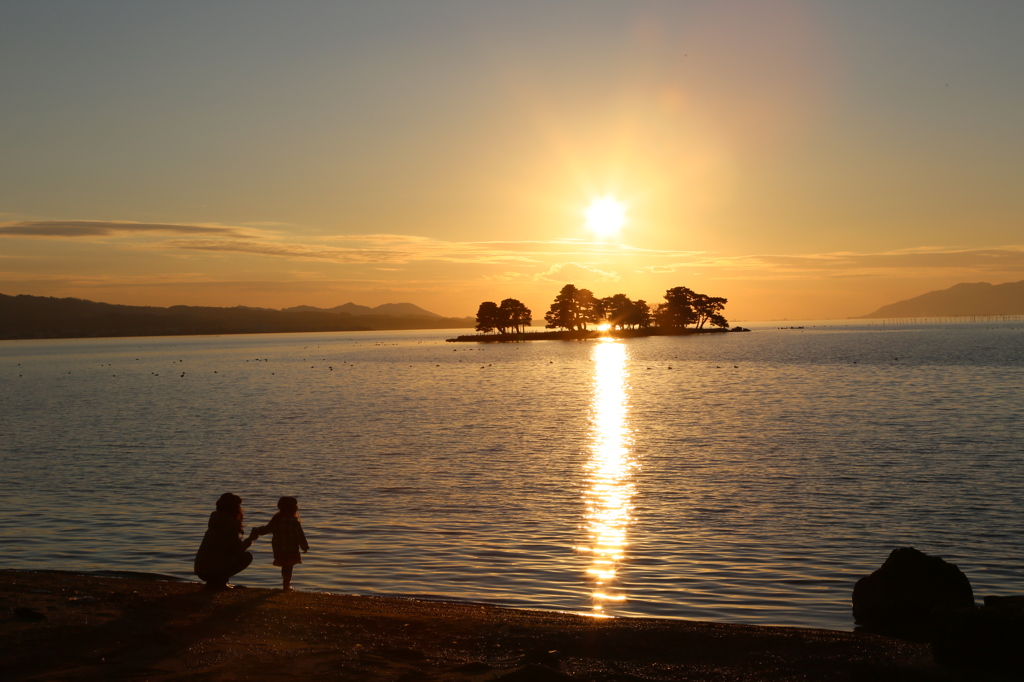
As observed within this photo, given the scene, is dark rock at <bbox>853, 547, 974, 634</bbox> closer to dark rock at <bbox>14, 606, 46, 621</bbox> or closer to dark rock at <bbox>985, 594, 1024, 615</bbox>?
dark rock at <bbox>985, 594, 1024, 615</bbox>

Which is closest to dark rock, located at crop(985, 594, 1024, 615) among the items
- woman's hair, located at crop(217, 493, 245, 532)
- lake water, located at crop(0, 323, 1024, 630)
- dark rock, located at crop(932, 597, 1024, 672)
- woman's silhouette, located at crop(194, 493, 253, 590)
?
dark rock, located at crop(932, 597, 1024, 672)

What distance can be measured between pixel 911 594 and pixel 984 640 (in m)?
3.70

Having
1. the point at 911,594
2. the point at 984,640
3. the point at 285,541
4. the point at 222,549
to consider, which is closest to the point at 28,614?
the point at 222,549

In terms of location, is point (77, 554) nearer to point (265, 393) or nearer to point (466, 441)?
point (466, 441)

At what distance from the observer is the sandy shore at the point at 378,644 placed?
30.5 ft

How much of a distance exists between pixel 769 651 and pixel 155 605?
942 cm

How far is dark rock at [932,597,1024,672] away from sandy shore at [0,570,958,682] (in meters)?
0.30

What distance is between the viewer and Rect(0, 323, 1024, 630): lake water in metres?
15.6

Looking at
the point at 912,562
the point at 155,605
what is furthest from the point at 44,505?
the point at 912,562

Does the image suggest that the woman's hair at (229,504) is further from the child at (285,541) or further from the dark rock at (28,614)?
the dark rock at (28,614)

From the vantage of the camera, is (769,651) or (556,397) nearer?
(769,651)

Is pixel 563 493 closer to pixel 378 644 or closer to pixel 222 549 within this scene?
pixel 222 549

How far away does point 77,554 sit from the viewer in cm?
1764

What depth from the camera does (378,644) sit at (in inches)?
A: 416
